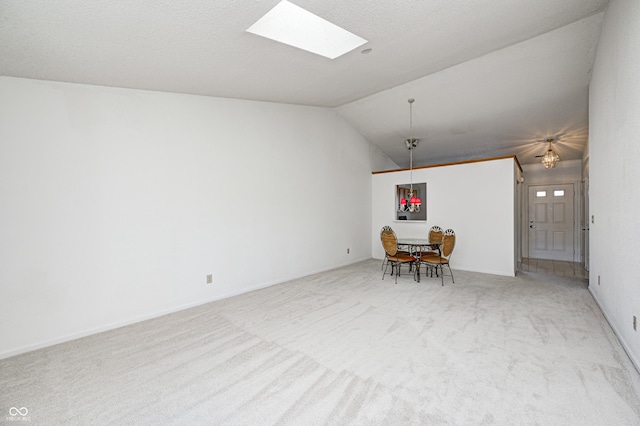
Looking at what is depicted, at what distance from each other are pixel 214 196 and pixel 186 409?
263 cm

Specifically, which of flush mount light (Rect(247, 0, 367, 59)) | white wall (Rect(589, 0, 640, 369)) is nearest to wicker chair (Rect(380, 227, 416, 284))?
white wall (Rect(589, 0, 640, 369))

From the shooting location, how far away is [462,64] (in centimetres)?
398

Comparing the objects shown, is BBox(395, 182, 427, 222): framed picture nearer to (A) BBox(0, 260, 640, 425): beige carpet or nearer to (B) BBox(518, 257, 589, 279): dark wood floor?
(B) BBox(518, 257, 589, 279): dark wood floor

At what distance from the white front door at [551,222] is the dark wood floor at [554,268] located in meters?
0.37

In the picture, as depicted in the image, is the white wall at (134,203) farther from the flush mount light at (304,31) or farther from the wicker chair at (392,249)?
the flush mount light at (304,31)

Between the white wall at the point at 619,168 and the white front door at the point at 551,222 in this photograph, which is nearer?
the white wall at the point at 619,168

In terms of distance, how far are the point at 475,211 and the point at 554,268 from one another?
2254 millimetres

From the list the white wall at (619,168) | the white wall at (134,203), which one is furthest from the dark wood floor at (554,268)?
the white wall at (134,203)

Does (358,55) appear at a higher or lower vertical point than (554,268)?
higher

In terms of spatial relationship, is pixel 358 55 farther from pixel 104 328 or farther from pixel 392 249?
pixel 104 328

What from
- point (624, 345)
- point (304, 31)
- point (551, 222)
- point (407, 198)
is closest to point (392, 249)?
point (407, 198)

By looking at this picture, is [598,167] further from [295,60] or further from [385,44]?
[295,60]

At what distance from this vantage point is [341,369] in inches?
84.0

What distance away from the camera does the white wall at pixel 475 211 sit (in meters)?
5.12
